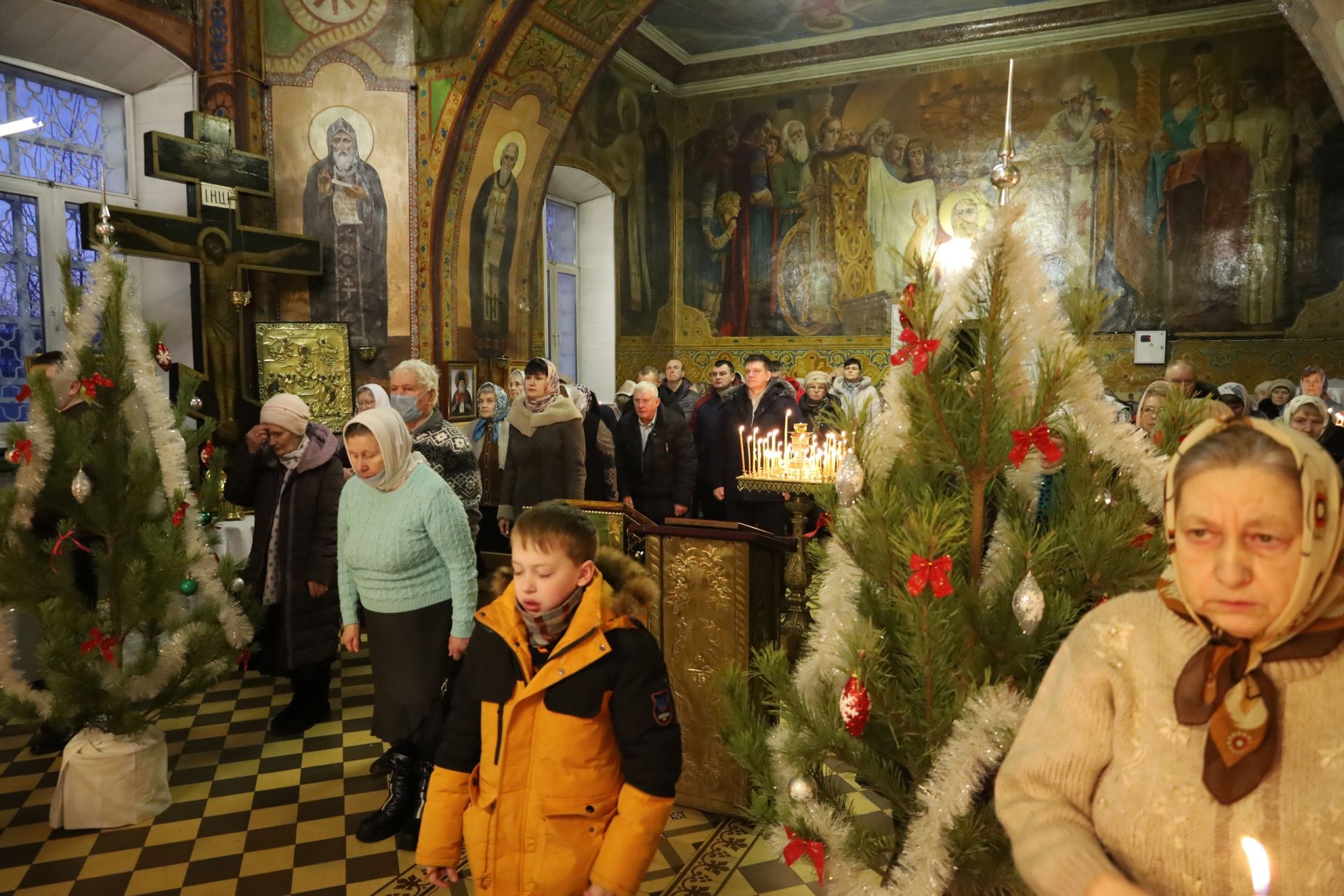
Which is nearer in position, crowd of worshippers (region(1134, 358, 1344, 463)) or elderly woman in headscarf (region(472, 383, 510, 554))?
crowd of worshippers (region(1134, 358, 1344, 463))

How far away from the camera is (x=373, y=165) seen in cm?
745

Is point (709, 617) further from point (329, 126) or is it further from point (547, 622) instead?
point (329, 126)

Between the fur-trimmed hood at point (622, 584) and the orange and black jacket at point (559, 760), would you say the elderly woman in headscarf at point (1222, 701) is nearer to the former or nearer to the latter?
the orange and black jacket at point (559, 760)

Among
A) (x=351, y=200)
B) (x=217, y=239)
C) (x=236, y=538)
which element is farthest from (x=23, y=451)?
(x=351, y=200)

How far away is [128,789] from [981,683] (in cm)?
345

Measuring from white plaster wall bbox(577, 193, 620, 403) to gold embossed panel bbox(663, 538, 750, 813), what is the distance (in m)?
9.37

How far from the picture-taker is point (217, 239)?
20.7 feet

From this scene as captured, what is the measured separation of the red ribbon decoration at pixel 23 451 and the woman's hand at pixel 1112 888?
3.97 meters

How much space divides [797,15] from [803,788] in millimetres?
12564

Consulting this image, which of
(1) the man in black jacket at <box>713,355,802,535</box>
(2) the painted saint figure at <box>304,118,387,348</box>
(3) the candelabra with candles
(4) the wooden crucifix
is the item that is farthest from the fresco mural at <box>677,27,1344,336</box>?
(4) the wooden crucifix

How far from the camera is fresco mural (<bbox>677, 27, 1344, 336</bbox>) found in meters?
11.4

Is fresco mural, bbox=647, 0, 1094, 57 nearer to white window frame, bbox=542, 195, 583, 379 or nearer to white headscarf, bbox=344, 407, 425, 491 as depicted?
white window frame, bbox=542, 195, 583, 379

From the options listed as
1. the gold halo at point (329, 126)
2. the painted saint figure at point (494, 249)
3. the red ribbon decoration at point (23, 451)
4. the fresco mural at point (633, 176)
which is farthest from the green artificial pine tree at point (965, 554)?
the fresco mural at point (633, 176)

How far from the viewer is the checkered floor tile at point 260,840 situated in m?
3.12
